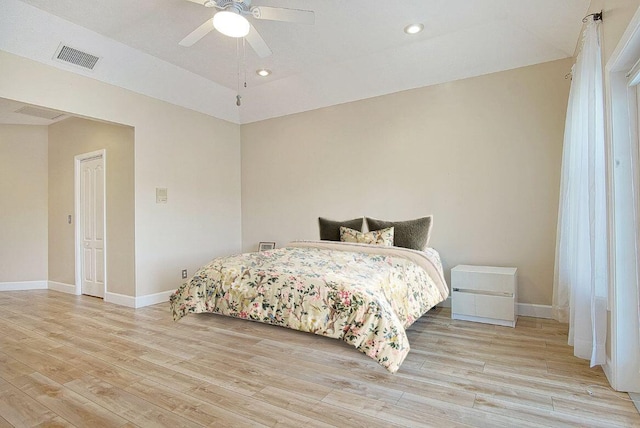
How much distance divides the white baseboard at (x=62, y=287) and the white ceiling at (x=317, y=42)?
3266 mm

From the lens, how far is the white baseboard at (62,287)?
5240 mm

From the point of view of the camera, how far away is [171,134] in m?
4.71

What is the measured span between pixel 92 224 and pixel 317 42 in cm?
412

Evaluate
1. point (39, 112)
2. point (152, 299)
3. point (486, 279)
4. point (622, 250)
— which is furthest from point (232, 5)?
point (39, 112)

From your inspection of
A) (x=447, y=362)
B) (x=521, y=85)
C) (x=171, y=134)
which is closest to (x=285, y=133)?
(x=171, y=134)

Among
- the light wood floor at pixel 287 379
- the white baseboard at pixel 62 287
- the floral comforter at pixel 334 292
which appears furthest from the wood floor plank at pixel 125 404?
the white baseboard at pixel 62 287

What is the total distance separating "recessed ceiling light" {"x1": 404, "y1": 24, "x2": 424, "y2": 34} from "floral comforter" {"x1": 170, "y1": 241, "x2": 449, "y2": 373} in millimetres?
2235

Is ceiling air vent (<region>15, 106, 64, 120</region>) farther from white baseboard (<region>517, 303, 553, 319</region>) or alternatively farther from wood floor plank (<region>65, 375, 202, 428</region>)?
white baseboard (<region>517, 303, 553, 319</region>)

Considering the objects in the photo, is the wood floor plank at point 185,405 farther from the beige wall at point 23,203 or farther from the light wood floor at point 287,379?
the beige wall at point 23,203

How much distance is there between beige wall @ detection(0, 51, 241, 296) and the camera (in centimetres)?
348

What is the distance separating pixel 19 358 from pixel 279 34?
3.71m

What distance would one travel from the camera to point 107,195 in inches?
183

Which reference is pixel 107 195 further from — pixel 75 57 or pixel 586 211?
pixel 586 211

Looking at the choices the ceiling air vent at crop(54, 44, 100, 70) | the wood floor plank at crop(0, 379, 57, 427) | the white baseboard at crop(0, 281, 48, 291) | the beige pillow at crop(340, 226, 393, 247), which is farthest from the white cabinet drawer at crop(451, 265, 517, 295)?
the white baseboard at crop(0, 281, 48, 291)
